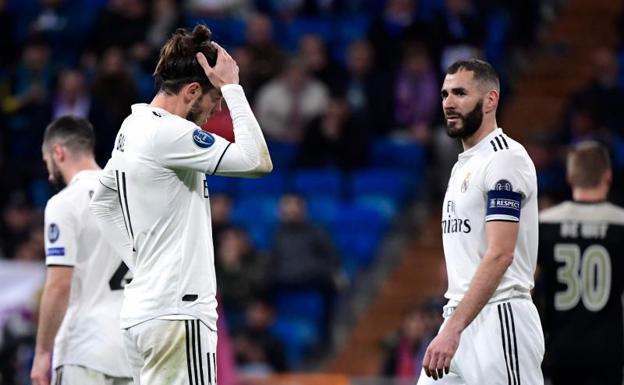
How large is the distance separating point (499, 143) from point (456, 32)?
884cm

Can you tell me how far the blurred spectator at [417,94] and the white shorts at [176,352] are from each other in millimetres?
8974

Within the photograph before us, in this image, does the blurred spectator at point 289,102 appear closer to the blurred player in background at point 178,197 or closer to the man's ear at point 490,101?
the man's ear at point 490,101

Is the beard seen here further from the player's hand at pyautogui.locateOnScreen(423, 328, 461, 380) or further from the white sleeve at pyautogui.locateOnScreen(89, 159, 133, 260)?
the white sleeve at pyautogui.locateOnScreen(89, 159, 133, 260)

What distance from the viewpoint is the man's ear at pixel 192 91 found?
6.17 m

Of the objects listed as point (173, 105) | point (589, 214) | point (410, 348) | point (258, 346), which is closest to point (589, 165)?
point (589, 214)

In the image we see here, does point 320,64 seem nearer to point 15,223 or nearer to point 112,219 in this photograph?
point 15,223

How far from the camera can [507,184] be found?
6.29 metres

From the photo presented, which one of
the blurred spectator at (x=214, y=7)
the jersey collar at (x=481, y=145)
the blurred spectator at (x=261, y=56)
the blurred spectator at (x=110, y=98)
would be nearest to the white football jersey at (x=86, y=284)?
the jersey collar at (x=481, y=145)

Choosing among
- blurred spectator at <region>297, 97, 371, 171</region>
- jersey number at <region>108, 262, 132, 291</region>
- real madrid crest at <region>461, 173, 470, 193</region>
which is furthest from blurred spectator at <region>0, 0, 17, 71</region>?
real madrid crest at <region>461, 173, 470, 193</region>

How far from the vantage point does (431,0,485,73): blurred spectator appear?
→ 15.0 m

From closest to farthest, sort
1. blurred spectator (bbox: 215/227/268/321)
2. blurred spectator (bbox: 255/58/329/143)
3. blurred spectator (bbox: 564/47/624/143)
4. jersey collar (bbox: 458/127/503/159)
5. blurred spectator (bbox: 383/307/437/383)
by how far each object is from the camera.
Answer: jersey collar (bbox: 458/127/503/159)
blurred spectator (bbox: 383/307/437/383)
blurred spectator (bbox: 215/227/268/321)
blurred spectator (bbox: 564/47/624/143)
blurred spectator (bbox: 255/58/329/143)

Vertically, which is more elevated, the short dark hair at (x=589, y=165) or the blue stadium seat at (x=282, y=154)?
the blue stadium seat at (x=282, y=154)

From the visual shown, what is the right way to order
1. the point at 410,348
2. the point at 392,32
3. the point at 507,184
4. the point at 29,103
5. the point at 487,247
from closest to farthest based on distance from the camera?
the point at 507,184 < the point at 487,247 < the point at 410,348 < the point at 392,32 < the point at 29,103

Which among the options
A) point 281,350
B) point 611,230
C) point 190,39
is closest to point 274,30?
point 281,350
